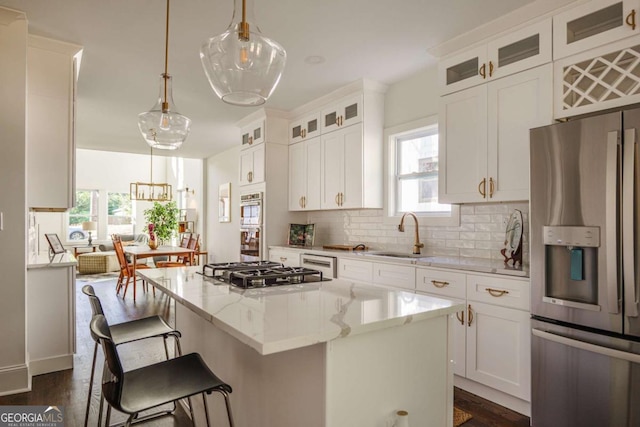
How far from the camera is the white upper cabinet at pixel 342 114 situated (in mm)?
3955

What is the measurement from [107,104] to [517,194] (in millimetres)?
4465

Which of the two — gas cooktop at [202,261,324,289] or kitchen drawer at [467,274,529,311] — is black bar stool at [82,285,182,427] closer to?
gas cooktop at [202,261,324,289]

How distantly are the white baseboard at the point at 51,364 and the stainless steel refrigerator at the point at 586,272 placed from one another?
335 cm

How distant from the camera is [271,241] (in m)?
4.90

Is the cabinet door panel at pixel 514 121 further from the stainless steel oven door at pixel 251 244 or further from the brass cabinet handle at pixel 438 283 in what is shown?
the stainless steel oven door at pixel 251 244

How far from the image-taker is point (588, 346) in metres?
1.98

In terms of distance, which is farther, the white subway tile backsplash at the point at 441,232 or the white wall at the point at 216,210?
the white wall at the point at 216,210

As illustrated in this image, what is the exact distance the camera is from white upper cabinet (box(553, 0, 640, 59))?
6.88ft

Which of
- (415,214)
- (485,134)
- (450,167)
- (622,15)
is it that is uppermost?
(622,15)

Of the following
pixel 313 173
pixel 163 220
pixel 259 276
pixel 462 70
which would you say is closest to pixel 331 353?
pixel 259 276

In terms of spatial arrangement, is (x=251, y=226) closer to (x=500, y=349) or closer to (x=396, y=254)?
(x=396, y=254)

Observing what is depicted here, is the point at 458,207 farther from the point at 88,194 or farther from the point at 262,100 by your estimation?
the point at 88,194

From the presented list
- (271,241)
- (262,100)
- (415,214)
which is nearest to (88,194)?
(271,241)

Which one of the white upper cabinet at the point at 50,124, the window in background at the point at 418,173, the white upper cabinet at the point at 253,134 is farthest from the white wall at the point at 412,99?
the white upper cabinet at the point at 50,124
